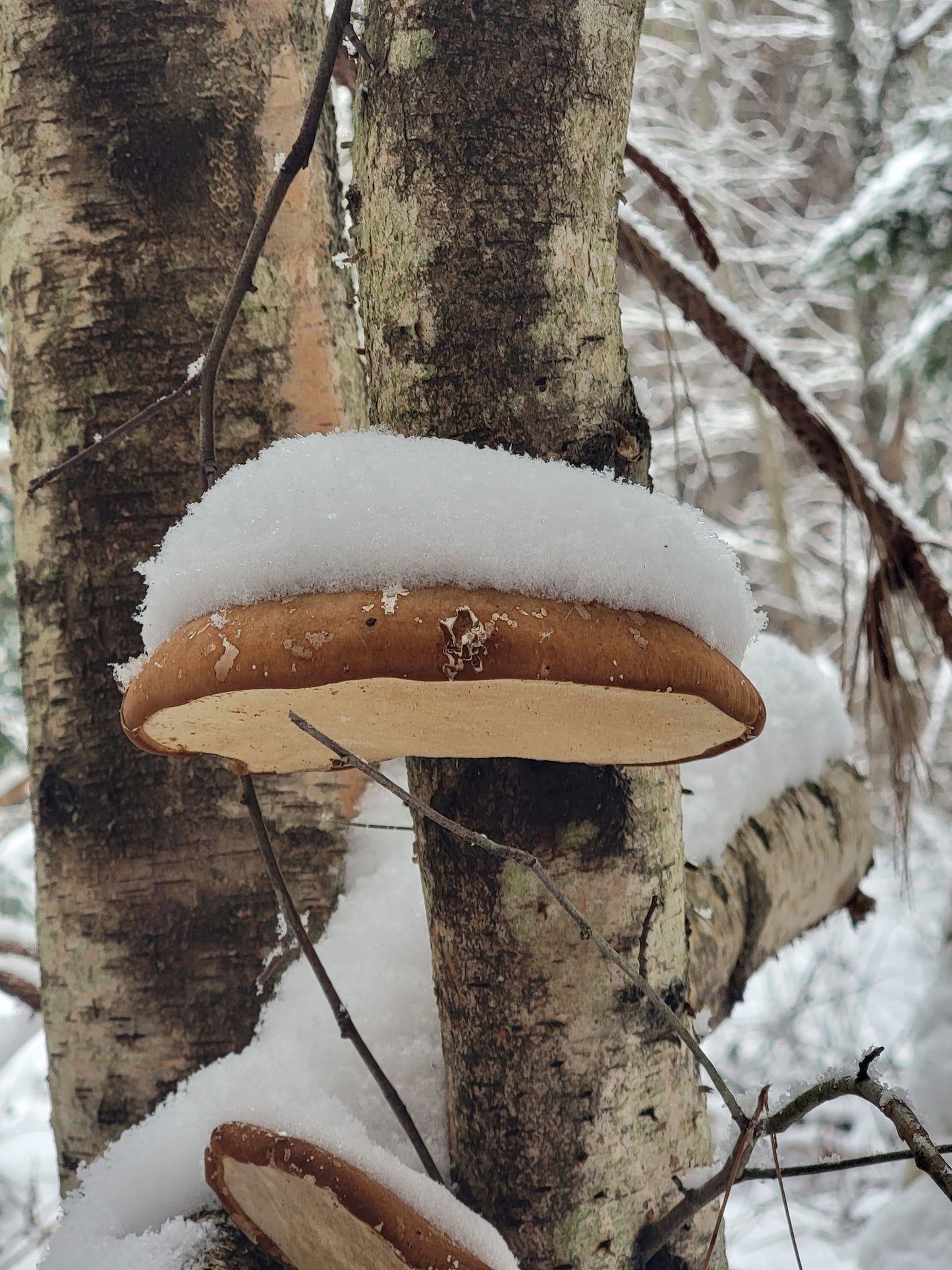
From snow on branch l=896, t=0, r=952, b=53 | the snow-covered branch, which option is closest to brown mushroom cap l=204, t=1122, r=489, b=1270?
the snow-covered branch

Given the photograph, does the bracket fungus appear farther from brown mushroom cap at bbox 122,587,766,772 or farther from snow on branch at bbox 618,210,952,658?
snow on branch at bbox 618,210,952,658

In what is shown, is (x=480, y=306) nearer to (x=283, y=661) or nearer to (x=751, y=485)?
(x=283, y=661)

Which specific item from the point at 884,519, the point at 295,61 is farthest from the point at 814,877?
the point at 295,61

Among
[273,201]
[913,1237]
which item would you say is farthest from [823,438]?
[913,1237]

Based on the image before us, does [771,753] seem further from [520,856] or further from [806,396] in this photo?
[520,856]

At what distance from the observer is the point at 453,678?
1.83 ft

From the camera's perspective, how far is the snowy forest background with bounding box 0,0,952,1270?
3143 mm

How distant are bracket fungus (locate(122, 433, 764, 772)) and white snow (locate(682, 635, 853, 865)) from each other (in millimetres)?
782

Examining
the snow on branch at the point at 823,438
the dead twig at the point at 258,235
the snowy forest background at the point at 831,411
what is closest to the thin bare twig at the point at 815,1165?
the snowy forest background at the point at 831,411

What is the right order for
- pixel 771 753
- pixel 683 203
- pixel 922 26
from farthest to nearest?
pixel 922 26 → pixel 771 753 → pixel 683 203

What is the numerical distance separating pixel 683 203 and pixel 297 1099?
133 cm

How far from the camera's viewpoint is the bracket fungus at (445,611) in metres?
0.57

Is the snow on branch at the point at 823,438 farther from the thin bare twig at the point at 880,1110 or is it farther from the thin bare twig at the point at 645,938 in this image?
the thin bare twig at the point at 880,1110

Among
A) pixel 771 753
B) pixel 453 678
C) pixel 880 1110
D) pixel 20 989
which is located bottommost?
pixel 20 989
